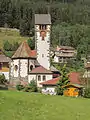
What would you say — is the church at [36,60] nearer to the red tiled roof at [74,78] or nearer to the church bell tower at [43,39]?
the church bell tower at [43,39]

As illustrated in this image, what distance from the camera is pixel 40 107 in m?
20.7

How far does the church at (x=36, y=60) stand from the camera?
4559cm

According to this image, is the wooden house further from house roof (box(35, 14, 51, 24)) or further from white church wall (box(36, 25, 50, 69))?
house roof (box(35, 14, 51, 24))

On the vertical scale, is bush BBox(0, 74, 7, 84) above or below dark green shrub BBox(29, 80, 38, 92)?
below

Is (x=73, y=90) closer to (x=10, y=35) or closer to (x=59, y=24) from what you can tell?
(x=10, y=35)

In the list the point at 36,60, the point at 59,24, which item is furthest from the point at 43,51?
the point at 59,24

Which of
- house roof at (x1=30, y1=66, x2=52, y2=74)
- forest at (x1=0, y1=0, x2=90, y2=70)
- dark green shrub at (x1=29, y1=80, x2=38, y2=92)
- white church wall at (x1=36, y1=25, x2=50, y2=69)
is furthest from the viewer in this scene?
forest at (x1=0, y1=0, x2=90, y2=70)

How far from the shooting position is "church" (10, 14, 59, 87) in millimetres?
45594

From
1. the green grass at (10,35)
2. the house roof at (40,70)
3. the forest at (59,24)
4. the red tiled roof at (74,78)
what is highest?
the red tiled roof at (74,78)

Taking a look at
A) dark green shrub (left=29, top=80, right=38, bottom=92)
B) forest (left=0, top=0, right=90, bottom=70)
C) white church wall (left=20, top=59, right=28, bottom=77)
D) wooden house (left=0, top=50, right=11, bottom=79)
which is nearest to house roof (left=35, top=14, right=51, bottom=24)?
white church wall (left=20, top=59, right=28, bottom=77)

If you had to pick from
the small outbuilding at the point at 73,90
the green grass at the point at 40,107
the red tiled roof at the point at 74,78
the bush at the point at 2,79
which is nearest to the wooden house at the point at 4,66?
the bush at the point at 2,79

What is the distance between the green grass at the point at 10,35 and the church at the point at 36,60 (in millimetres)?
42194

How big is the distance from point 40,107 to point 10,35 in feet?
271

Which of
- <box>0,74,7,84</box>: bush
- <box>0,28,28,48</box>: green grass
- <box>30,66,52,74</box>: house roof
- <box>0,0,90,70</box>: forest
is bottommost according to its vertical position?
<box>0,28,28,48</box>: green grass
